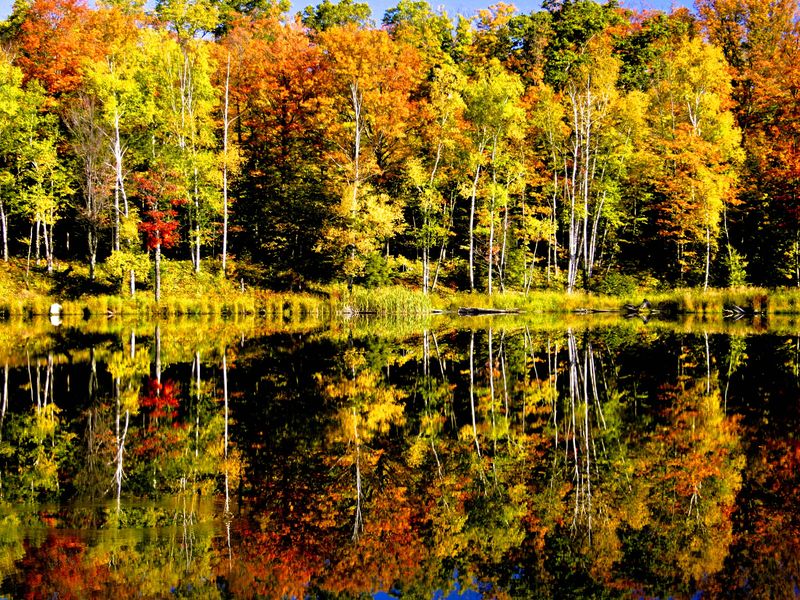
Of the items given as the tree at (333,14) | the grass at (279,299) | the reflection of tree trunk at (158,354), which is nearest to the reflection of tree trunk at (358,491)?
the reflection of tree trunk at (158,354)

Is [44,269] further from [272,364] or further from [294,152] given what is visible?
[272,364]

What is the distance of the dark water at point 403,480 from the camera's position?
582 cm

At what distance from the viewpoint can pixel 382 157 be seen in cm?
4656

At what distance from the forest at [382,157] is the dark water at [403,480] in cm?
2560

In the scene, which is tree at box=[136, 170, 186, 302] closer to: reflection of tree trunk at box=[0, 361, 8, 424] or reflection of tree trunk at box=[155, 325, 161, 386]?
reflection of tree trunk at box=[155, 325, 161, 386]

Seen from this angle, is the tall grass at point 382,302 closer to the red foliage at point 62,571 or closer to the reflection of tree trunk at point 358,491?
the reflection of tree trunk at point 358,491

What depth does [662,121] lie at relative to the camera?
46.7 m

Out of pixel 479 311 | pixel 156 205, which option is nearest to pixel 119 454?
pixel 479 311

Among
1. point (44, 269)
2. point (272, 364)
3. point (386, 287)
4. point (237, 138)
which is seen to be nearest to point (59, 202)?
point (44, 269)

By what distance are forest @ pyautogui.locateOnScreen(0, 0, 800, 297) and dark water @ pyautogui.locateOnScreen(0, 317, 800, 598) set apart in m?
25.6

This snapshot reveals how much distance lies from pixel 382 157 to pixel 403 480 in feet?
131

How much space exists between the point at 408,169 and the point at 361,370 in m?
27.5

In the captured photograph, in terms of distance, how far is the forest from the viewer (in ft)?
134

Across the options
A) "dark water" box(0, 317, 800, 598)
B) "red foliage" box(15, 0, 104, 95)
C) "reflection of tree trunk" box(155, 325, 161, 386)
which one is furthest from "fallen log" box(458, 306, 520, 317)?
"red foliage" box(15, 0, 104, 95)
